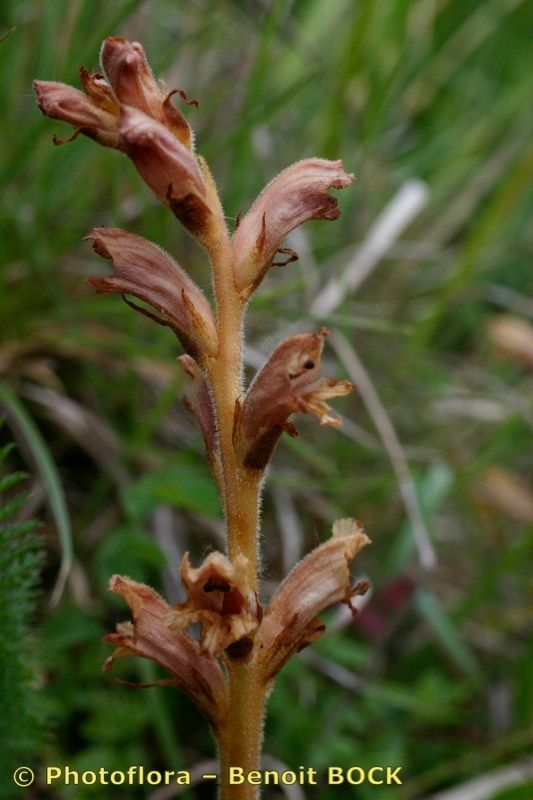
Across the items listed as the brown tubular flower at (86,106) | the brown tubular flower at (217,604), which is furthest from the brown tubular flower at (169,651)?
the brown tubular flower at (86,106)

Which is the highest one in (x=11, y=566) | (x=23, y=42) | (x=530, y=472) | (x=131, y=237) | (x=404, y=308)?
(x=23, y=42)

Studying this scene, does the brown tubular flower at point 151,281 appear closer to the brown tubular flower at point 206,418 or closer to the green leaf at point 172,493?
the brown tubular flower at point 206,418

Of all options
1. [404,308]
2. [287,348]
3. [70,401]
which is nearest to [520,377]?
[404,308]

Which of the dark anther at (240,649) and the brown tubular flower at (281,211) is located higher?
the brown tubular flower at (281,211)

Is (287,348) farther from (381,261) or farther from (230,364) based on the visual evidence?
(381,261)

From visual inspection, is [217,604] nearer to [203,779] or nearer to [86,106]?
[86,106]

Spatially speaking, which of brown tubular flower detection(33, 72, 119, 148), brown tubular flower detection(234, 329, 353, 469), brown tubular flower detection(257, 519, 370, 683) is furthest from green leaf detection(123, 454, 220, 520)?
brown tubular flower detection(33, 72, 119, 148)

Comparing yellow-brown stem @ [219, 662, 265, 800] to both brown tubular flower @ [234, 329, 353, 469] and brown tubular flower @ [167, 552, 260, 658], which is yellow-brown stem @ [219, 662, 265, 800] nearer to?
brown tubular flower @ [167, 552, 260, 658]
